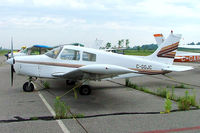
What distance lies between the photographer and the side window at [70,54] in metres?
7.18

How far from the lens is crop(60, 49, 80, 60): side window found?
283 inches

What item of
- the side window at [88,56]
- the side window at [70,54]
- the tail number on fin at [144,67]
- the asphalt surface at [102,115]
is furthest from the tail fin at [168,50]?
the side window at [70,54]

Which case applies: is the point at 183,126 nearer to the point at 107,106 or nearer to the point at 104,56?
the point at 107,106

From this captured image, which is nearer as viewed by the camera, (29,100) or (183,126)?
(183,126)

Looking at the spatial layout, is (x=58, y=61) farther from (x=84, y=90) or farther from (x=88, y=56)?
(x=84, y=90)

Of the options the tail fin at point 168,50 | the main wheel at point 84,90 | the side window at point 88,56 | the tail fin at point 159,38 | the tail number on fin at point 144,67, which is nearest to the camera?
the main wheel at point 84,90

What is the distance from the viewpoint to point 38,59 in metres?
7.23

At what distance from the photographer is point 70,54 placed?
7211 millimetres

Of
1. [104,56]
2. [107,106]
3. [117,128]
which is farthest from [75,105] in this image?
[104,56]

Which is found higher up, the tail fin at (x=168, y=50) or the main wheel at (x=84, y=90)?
the tail fin at (x=168, y=50)

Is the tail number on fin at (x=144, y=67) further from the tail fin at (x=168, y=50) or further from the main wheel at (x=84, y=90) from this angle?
the main wheel at (x=84, y=90)

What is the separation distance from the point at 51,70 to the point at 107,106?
110 inches

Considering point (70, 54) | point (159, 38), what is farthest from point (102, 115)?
point (159, 38)

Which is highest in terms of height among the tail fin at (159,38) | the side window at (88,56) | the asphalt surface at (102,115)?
the tail fin at (159,38)
